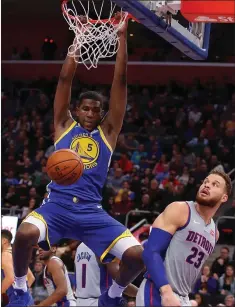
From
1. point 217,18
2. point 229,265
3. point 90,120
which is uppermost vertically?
point 217,18

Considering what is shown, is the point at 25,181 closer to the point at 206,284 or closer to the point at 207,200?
the point at 206,284

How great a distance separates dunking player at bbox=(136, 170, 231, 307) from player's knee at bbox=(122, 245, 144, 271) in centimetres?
84

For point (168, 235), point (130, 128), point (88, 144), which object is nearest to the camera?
point (168, 235)

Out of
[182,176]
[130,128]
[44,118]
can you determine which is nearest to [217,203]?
[182,176]

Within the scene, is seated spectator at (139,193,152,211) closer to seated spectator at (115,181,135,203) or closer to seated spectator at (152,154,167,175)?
seated spectator at (115,181,135,203)

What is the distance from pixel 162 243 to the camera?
19.2ft

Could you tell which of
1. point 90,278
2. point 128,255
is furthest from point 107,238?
point 90,278

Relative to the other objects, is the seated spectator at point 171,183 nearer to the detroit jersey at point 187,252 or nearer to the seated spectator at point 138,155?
the seated spectator at point 138,155

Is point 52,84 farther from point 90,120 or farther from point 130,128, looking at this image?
point 90,120

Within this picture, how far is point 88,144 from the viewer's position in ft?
23.7

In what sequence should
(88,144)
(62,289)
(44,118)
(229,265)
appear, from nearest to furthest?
(88,144)
(62,289)
(229,265)
(44,118)

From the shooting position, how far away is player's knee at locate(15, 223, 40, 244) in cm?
668

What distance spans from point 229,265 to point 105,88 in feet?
32.0

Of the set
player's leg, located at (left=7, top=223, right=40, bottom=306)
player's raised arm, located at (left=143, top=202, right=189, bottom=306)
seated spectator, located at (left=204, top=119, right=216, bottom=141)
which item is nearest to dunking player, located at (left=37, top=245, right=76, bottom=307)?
player's leg, located at (left=7, top=223, right=40, bottom=306)
